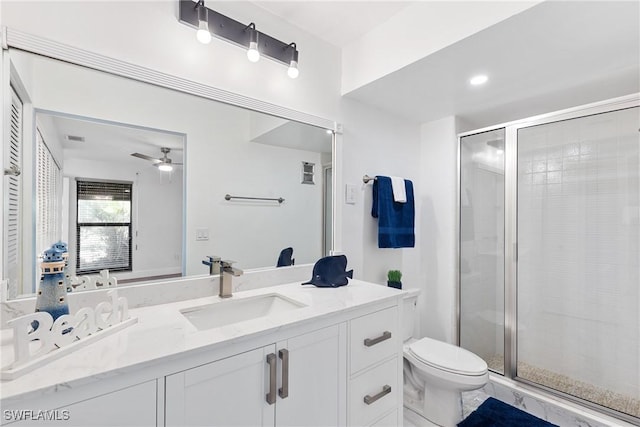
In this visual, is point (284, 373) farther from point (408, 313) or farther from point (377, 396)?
point (408, 313)

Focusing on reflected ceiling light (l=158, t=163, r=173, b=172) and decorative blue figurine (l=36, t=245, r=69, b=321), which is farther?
reflected ceiling light (l=158, t=163, r=173, b=172)

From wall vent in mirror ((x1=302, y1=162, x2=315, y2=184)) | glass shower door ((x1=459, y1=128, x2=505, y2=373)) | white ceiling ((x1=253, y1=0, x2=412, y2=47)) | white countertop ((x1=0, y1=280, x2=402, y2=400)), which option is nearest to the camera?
white countertop ((x1=0, y1=280, x2=402, y2=400))

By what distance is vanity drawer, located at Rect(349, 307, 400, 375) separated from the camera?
1291 millimetres

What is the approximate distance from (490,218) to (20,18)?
277 centimetres

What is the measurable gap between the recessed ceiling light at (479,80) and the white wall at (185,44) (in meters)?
0.82

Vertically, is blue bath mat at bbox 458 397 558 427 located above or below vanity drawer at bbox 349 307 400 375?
below

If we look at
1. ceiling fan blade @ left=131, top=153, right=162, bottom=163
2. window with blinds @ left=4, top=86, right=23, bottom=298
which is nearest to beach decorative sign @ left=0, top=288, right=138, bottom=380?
window with blinds @ left=4, top=86, right=23, bottom=298

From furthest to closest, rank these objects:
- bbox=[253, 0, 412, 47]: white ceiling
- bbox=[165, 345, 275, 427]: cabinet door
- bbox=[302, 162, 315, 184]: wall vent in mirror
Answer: bbox=[302, 162, 315, 184]: wall vent in mirror, bbox=[253, 0, 412, 47]: white ceiling, bbox=[165, 345, 275, 427]: cabinet door

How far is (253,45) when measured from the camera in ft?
4.86

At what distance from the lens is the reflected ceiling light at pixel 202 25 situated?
4.35 feet

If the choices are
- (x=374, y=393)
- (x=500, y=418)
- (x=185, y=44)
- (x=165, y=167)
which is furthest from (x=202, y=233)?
(x=500, y=418)

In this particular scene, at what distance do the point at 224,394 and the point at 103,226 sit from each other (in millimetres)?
844

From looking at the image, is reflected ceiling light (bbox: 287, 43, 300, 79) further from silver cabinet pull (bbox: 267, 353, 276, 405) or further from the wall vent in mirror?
silver cabinet pull (bbox: 267, 353, 276, 405)

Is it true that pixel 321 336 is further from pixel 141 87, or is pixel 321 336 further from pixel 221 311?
pixel 141 87
